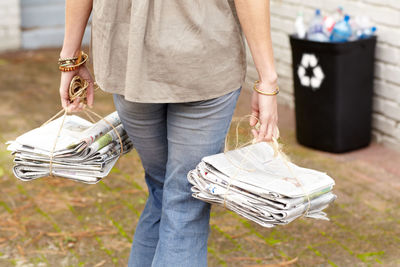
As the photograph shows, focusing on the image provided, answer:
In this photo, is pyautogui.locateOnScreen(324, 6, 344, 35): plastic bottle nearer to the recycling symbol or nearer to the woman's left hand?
the recycling symbol

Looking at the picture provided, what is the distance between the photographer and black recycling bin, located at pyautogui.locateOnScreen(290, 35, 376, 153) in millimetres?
4500

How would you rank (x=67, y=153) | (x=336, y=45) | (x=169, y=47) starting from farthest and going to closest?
(x=336, y=45), (x=67, y=153), (x=169, y=47)

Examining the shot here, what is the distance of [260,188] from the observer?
6.81 feet

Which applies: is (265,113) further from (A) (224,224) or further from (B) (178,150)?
(A) (224,224)

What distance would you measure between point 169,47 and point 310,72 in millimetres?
2800

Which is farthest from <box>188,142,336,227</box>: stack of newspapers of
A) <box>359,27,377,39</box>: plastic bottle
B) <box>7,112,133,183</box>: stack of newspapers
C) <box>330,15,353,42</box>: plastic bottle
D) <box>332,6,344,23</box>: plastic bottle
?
<box>332,6,344,23</box>: plastic bottle

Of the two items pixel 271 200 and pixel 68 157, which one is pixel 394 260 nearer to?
pixel 271 200

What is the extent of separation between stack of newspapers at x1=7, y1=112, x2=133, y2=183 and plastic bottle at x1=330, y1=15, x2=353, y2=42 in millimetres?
2503

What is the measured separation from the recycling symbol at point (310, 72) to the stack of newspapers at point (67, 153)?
8.02 feet

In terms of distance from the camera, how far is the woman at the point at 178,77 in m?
1.97

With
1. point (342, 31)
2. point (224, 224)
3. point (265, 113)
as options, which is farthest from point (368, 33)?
point (265, 113)

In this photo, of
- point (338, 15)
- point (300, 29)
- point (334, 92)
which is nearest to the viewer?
point (334, 92)

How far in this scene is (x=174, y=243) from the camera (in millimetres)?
2287

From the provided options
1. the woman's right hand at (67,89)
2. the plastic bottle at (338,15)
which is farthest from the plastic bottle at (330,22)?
the woman's right hand at (67,89)
